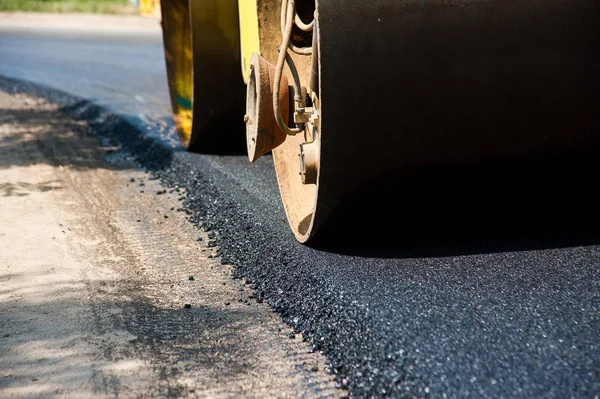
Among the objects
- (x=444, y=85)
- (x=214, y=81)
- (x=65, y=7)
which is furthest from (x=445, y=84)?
(x=65, y=7)

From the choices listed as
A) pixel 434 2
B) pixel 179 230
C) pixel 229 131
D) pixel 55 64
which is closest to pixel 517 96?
pixel 434 2

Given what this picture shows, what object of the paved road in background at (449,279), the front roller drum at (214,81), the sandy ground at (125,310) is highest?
the front roller drum at (214,81)

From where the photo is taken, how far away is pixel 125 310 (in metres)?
3.34

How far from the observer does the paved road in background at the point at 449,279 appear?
99.0 inches

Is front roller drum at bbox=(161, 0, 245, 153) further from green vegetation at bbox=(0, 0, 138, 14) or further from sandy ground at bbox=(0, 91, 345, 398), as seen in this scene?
green vegetation at bbox=(0, 0, 138, 14)

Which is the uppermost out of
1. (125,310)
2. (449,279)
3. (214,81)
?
(214,81)

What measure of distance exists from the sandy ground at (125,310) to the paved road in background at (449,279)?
0.52ft

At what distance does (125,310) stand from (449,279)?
1.34 m

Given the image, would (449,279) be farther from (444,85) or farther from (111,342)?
(111,342)

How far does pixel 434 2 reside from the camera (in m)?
3.00

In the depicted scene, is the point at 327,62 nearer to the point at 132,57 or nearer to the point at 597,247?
the point at 597,247

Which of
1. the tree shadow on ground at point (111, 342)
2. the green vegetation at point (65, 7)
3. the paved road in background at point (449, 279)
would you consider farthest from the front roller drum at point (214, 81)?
Answer: the green vegetation at point (65, 7)

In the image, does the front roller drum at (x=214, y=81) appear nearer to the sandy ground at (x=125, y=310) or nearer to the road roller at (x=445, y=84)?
the sandy ground at (x=125, y=310)

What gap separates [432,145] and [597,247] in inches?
34.0
